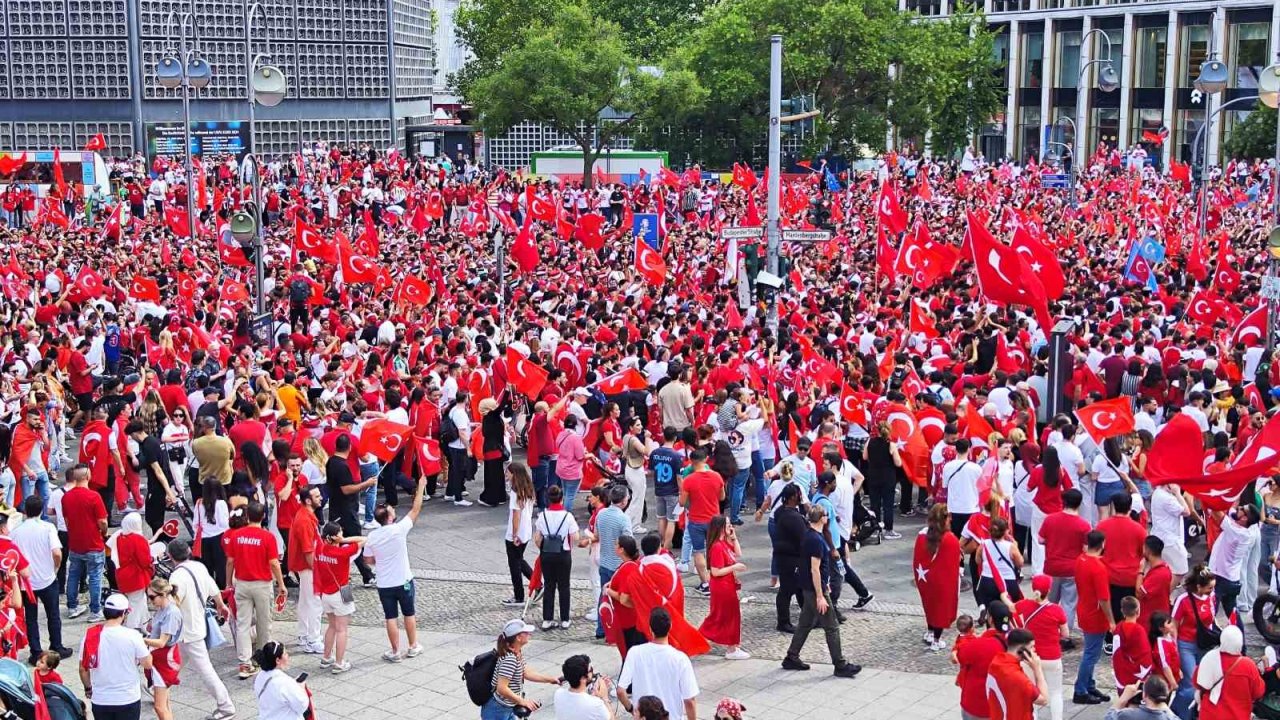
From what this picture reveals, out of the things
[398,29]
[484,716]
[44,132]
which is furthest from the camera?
[398,29]

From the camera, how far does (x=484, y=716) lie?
990 cm

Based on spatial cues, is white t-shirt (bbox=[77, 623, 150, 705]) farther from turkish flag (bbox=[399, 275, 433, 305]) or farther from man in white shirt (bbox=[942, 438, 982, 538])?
turkish flag (bbox=[399, 275, 433, 305])

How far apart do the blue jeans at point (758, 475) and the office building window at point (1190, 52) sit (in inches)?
2450

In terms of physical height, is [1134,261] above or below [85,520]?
above

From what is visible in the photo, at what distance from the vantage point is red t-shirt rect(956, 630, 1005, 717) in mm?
9688

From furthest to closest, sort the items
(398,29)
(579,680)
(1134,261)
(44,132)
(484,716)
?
(398,29) → (44,132) → (1134,261) → (484,716) → (579,680)

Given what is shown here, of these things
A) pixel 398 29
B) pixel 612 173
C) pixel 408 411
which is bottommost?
pixel 408 411

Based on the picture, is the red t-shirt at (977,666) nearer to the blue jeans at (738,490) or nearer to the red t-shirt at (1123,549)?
the red t-shirt at (1123,549)

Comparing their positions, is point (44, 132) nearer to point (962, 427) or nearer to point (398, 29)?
point (398, 29)

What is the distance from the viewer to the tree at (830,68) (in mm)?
54938

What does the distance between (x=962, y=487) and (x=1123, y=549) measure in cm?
236

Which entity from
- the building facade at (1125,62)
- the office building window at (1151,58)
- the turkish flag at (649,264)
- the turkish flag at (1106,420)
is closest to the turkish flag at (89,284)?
the turkish flag at (649,264)

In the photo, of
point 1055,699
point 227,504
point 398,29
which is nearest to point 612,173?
point 398,29

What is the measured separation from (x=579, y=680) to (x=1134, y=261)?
18.6 metres
